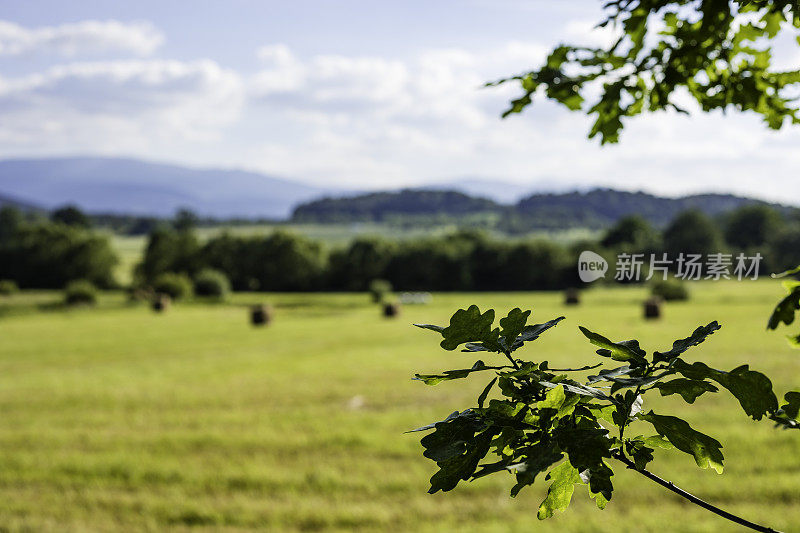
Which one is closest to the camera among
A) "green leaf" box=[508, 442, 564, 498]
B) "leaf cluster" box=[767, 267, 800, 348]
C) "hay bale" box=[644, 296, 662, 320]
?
"green leaf" box=[508, 442, 564, 498]

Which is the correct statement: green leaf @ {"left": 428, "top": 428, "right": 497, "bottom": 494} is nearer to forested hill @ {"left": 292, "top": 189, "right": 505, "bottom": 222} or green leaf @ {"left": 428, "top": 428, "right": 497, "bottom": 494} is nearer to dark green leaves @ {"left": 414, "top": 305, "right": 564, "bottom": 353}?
dark green leaves @ {"left": 414, "top": 305, "right": 564, "bottom": 353}

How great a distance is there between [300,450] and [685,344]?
9.67 m

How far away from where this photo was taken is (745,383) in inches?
51.8

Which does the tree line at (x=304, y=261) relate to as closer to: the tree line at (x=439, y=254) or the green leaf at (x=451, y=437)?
the tree line at (x=439, y=254)

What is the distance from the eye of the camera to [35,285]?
78625 mm

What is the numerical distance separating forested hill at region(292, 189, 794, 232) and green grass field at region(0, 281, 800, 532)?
3778mm

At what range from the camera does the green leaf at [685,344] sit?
1336mm

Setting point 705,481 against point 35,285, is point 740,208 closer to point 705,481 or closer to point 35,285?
point 705,481

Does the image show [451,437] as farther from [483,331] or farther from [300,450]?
[300,450]

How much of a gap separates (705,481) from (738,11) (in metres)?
7.61

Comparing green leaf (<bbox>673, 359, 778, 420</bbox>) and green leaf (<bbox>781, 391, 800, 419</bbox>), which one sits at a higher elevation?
green leaf (<bbox>673, 359, 778, 420</bbox>)

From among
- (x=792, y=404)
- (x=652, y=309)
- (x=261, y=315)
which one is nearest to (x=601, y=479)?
(x=792, y=404)

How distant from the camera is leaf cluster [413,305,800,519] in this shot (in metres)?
1.28

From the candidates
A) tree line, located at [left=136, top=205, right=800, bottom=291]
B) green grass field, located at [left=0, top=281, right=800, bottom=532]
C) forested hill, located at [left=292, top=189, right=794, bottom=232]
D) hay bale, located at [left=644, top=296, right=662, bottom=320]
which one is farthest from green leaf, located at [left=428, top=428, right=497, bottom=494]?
hay bale, located at [left=644, top=296, right=662, bottom=320]
